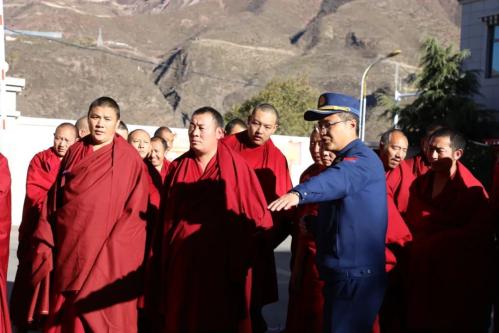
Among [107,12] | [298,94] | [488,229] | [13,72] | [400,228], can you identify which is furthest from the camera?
[107,12]

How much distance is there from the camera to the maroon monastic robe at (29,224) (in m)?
5.60

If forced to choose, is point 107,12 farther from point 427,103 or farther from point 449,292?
point 449,292

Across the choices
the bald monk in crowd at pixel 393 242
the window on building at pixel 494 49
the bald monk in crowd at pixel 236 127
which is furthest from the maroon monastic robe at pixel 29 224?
the window on building at pixel 494 49

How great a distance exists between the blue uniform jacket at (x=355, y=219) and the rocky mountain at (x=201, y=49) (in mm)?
42332

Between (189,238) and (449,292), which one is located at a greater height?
(189,238)

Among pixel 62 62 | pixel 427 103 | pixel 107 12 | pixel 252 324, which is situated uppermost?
pixel 107 12

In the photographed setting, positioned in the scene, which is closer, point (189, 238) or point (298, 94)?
point (189, 238)

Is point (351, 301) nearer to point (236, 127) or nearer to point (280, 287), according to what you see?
point (236, 127)

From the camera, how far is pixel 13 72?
46.1 meters

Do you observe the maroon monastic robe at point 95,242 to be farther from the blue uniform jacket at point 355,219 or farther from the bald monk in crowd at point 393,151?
the bald monk in crowd at point 393,151

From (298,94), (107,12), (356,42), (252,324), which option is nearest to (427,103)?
(298,94)

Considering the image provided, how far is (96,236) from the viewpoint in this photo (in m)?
4.77

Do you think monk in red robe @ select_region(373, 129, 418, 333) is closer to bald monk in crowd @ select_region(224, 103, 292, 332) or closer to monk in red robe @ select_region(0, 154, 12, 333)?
bald monk in crowd @ select_region(224, 103, 292, 332)

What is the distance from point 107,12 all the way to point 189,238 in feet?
379
